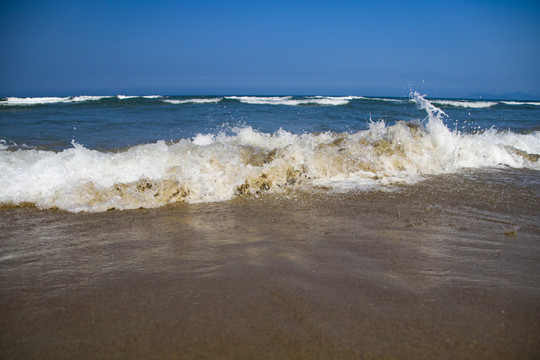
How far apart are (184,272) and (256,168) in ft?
7.92

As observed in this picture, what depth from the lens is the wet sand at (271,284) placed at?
1.43 m

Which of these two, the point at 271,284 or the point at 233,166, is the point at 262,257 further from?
the point at 233,166

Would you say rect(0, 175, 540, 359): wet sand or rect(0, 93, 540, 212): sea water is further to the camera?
rect(0, 93, 540, 212): sea water

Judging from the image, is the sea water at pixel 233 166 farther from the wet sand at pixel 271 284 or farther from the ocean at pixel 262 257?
the wet sand at pixel 271 284

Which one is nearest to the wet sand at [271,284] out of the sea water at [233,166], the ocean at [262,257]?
the ocean at [262,257]

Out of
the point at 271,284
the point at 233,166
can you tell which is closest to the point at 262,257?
the point at 271,284

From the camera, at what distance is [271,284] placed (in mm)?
1902

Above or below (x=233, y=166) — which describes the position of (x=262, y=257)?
below

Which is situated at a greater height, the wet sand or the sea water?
the sea water

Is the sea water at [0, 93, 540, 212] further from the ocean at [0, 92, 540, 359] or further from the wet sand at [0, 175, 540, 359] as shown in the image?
the wet sand at [0, 175, 540, 359]

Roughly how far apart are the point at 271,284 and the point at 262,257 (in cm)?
38

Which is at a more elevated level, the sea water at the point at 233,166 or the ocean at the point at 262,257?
the sea water at the point at 233,166

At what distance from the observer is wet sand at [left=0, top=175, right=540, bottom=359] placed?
1.43m

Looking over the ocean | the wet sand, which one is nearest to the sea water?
the ocean
